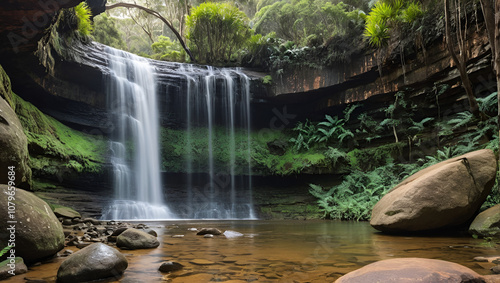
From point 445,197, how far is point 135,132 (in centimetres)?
1419

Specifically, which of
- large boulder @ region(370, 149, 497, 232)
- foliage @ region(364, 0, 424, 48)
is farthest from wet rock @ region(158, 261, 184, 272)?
foliage @ region(364, 0, 424, 48)

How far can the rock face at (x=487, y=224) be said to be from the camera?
188 inches

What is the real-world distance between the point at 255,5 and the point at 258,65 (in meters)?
15.7

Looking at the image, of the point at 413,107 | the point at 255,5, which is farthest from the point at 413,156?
the point at 255,5

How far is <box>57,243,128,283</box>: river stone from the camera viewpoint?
2.50 m

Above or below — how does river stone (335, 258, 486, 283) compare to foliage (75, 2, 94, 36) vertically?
below

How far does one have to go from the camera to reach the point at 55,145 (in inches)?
445

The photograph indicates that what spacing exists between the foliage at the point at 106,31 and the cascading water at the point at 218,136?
10437 millimetres

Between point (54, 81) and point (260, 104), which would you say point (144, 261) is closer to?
point (54, 81)

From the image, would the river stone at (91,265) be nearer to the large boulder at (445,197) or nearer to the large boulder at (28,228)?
the large boulder at (28,228)

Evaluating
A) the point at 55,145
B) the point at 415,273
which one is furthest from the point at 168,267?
the point at 55,145

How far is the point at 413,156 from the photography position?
13.2 metres

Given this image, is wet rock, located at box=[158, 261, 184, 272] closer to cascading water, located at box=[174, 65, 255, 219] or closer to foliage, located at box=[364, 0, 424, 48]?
cascading water, located at box=[174, 65, 255, 219]

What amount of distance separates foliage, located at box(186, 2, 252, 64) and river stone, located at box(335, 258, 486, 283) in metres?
17.3
